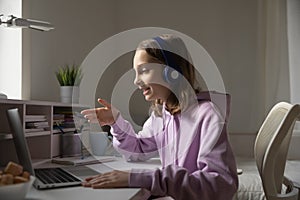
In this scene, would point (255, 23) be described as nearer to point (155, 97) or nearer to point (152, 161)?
point (152, 161)

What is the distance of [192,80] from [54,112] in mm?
773

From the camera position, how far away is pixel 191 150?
112 centimetres

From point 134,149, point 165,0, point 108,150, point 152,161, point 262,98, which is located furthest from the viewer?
point 165,0

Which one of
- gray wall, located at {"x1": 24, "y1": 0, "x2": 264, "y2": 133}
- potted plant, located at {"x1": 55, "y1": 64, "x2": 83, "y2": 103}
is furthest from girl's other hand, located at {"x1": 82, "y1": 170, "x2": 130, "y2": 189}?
gray wall, located at {"x1": 24, "y1": 0, "x2": 264, "y2": 133}

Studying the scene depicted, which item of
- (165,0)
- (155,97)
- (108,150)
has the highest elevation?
(165,0)

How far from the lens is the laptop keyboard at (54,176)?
3.40 ft

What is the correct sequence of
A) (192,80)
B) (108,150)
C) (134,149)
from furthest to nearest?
(108,150) → (134,149) → (192,80)

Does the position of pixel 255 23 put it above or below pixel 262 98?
above

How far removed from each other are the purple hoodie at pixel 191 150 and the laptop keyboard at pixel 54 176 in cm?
20

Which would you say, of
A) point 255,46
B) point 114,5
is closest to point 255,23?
point 255,46

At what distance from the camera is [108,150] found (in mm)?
1729

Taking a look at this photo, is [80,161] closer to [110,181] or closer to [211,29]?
[110,181]

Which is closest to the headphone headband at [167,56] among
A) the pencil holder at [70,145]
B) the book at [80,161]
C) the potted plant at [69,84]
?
the book at [80,161]

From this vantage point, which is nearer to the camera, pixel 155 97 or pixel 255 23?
pixel 155 97
